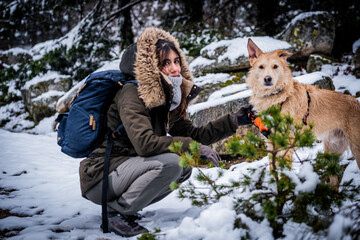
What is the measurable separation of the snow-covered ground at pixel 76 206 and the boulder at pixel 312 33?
2.63 feet

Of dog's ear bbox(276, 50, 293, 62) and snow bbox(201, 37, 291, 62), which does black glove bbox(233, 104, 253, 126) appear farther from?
snow bbox(201, 37, 291, 62)

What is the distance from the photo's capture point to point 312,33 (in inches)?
269

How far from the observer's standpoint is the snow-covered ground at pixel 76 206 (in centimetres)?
152

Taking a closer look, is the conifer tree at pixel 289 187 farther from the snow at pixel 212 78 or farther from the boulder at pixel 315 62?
the boulder at pixel 315 62

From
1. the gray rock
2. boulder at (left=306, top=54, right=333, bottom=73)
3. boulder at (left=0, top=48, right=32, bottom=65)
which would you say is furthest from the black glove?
boulder at (left=0, top=48, right=32, bottom=65)

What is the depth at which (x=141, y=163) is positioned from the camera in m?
2.41

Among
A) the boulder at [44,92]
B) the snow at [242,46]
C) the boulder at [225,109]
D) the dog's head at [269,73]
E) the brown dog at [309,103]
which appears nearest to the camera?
the brown dog at [309,103]

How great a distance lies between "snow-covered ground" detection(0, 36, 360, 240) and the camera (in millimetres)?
1521

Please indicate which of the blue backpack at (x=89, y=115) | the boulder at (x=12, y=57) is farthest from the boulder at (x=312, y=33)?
the boulder at (x=12, y=57)

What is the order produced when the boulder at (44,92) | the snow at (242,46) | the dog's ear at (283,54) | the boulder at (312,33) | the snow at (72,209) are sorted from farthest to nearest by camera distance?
the boulder at (44,92)
the boulder at (312,33)
the snow at (242,46)
the dog's ear at (283,54)
the snow at (72,209)

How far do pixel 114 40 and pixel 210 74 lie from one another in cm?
592

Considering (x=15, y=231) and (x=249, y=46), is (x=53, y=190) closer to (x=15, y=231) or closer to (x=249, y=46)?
(x=15, y=231)

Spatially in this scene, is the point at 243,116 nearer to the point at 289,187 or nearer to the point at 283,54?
the point at 283,54

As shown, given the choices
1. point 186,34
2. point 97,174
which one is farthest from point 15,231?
point 186,34
